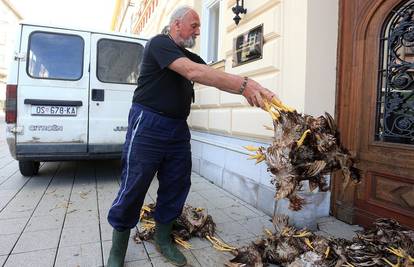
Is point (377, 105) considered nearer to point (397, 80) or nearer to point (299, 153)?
point (397, 80)

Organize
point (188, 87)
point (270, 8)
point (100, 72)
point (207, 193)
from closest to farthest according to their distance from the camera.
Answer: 1. point (188, 87)
2. point (270, 8)
3. point (207, 193)
4. point (100, 72)

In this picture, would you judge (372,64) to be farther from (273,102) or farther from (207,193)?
(207,193)

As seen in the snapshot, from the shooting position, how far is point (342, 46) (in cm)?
349

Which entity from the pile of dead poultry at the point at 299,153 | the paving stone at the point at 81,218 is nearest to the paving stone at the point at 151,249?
the paving stone at the point at 81,218

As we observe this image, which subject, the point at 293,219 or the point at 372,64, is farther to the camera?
the point at 293,219

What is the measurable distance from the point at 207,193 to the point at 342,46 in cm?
260

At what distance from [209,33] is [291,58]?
3466 millimetres

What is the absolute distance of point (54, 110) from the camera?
498cm

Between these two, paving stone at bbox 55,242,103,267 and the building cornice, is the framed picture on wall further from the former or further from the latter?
the building cornice

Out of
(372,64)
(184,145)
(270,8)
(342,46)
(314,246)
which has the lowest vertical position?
(314,246)

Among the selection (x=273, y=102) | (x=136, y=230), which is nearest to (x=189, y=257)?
(x=136, y=230)

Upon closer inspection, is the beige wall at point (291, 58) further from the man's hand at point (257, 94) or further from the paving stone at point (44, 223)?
the paving stone at point (44, 223)

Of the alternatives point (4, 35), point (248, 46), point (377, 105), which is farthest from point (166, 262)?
point (4, 35)

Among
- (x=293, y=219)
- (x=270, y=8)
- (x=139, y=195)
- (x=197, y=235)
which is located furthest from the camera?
(x=270, y=8)
